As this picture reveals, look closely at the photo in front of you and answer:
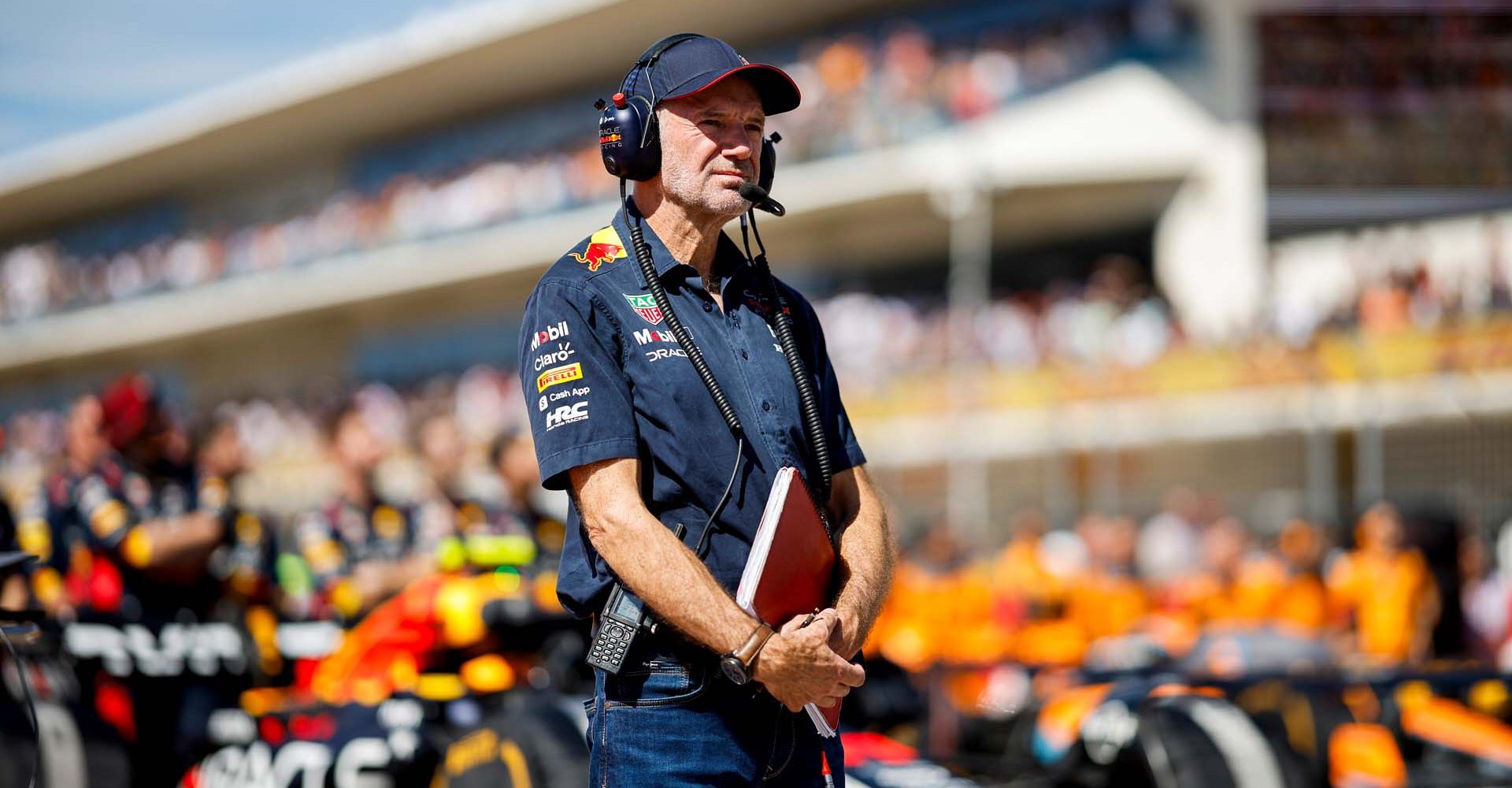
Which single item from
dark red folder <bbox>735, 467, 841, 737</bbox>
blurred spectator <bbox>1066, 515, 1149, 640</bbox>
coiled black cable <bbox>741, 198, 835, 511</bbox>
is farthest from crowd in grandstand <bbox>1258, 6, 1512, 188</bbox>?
dark red folder <bbox>735, 467, 841, 737</bbox>

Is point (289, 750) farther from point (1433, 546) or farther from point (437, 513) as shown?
point (1433, 546)

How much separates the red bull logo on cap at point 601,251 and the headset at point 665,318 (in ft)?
0.12

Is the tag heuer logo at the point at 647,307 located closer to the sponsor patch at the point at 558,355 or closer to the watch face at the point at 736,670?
the sponsor patch at the point at 558,355

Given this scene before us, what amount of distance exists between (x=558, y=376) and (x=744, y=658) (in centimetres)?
56

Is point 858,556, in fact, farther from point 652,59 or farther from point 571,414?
point 652,59

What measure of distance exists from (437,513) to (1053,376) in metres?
10.6

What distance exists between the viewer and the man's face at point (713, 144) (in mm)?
2906

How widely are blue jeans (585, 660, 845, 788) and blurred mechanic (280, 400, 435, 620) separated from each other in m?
4.34

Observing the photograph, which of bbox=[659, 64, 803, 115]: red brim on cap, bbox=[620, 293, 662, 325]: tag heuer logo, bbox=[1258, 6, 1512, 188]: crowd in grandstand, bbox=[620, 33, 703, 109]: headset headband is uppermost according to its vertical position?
bbox=[1258, 6, 1512, 188]: crowd in grandstand

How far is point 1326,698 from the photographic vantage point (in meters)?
6.07

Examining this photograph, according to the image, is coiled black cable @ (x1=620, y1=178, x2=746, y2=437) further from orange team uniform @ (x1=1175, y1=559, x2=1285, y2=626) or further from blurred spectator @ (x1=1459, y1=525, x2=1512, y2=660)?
blurred spectator @ (x1=1459, y1=525, x2=1512, y2=660)

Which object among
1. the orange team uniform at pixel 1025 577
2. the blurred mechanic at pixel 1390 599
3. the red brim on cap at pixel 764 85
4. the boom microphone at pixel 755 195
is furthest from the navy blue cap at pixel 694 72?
the orange team uniform at pixel 1025 577

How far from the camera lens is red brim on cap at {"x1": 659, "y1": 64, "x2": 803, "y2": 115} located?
2846 millimetres

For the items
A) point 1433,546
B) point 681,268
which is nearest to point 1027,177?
point 1433,546
